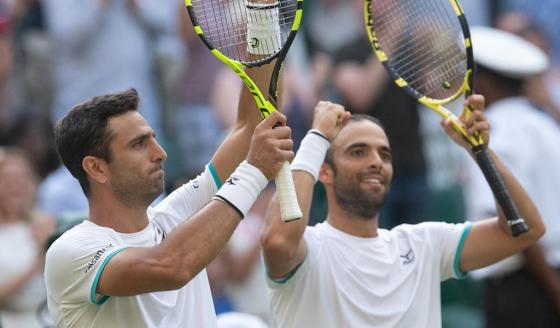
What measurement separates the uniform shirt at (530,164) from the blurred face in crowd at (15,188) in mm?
2916

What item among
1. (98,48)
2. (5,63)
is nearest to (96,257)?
(98,48)

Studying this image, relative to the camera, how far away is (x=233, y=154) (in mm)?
4906

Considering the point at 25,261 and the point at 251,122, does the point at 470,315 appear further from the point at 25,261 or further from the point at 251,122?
the point at 251,122

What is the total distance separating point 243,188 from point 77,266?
0.68 metres

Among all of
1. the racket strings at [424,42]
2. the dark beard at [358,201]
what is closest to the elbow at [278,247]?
the dark beard at [358,201]

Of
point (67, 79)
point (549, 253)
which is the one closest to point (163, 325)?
point (549, 253)

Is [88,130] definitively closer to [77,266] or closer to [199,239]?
[77,266]

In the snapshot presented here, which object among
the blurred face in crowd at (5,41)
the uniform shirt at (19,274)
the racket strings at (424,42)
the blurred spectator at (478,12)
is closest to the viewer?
the racket strings at (424,42)

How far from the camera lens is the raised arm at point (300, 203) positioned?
4.83 m

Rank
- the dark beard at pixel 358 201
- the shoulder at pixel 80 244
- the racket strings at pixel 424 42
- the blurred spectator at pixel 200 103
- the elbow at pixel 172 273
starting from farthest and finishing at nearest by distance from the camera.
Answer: the blurred spectator at pixel 200 103 < the racket strings at pixel 424 42 < the dark beard at pixel 358 201 < the shoulder at pixel 80 244 < the elbow at pixel 172 273

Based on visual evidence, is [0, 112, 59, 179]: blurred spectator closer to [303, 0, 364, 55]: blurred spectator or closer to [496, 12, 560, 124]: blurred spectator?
[303, 0, 364, 55]: blurred spectator

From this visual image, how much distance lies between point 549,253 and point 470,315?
1.98 meters

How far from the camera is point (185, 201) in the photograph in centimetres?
481

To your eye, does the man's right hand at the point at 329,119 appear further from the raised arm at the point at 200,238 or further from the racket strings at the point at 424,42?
the raised arm at the point at 200,238
